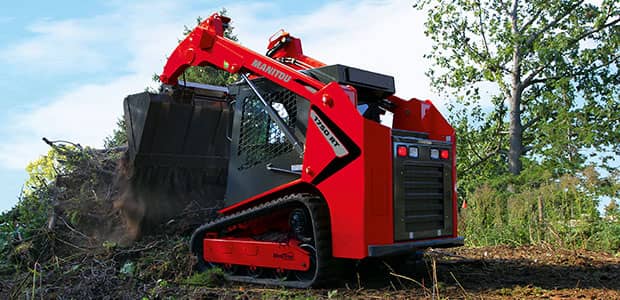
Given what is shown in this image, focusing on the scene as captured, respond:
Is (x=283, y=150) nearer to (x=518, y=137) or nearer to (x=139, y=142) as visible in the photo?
(x=139, y=142)

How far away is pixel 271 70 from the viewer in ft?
20.9

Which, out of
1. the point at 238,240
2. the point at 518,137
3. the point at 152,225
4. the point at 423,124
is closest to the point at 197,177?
the point at 152,225

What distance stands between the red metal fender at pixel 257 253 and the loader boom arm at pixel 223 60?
1.51 m

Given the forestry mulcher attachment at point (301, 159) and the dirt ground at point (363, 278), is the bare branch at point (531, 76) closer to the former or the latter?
the dirt ground at point (363, 278)

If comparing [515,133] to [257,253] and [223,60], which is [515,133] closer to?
[223,60]

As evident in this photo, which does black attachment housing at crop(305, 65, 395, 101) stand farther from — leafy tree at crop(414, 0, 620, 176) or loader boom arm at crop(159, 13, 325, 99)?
leafy tree at crop(414, 0, 620, 176)

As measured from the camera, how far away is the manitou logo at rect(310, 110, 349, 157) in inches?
212

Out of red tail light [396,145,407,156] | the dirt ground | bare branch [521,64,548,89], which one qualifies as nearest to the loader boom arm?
red tail light [396,145,407,156]

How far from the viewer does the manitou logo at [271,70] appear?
20.2 ft

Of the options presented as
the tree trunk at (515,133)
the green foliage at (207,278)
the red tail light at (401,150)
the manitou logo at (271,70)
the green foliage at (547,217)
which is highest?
the tree trunk at (515,133)

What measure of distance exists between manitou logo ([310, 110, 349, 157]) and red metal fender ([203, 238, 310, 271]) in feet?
3.33

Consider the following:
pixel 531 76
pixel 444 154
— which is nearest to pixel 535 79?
pixel 531 76

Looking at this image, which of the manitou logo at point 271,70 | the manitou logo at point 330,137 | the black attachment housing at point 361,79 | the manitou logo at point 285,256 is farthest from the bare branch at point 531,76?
the manitou logo at point 285,256

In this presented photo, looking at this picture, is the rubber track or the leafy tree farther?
the leafy tree
